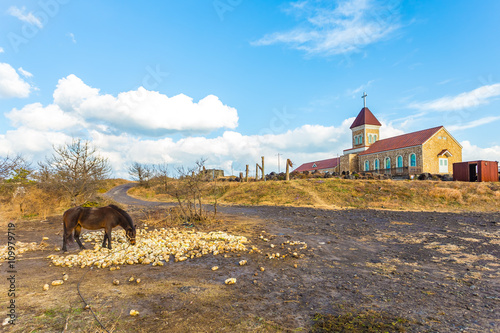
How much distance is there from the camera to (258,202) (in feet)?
88.7

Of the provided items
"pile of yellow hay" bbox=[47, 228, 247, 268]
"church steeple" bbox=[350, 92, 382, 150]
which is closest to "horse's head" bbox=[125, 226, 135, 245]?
"pile of yellow hay" bbox=[47, 228, 247, 268]

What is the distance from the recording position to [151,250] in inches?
305

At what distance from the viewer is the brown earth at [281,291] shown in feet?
12.9

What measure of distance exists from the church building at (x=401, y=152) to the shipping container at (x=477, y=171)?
7.26 m

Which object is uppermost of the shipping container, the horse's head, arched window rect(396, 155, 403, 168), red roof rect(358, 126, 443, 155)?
red roof rect(358, 126, 443, 155)

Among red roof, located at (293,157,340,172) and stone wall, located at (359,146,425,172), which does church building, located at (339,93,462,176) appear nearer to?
stone wall, located at (359,146,425,172)

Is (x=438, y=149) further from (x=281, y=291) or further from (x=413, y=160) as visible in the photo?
(x=281, y=291)

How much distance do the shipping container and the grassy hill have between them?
297cm

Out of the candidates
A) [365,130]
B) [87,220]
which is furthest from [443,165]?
[87,220]

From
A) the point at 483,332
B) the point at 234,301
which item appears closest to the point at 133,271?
the point at 234,301

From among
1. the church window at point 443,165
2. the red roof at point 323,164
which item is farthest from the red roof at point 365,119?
the church window at point 443,165

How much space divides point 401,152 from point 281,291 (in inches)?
1832

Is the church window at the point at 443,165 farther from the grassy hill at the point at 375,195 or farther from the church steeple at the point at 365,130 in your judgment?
the grassy hill at the point at 375,195

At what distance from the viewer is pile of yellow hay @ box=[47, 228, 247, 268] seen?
683cm
